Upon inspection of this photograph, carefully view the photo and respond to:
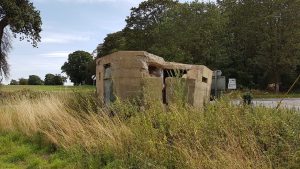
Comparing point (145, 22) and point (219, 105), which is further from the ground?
point (145, 22)

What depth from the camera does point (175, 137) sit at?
317 inches

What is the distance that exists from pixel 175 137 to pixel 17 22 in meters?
28.4

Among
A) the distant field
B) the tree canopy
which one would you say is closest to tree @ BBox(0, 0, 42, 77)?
the distant field

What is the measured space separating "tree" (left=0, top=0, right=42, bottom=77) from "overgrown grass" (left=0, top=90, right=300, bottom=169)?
78.7 feet

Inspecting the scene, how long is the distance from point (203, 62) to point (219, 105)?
40357 mm

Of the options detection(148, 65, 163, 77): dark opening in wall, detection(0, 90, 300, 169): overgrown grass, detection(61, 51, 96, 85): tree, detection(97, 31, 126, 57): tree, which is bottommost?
detection(0, 90, 300, 169): overgrown grass

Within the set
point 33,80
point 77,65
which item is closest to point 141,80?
point 33,80

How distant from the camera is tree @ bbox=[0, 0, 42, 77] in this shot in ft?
111

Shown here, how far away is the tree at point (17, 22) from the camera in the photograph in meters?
33.9

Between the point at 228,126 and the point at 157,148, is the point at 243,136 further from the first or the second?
the point at 157,148

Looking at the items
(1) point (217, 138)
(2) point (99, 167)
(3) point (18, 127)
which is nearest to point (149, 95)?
(2) point (99, 167)

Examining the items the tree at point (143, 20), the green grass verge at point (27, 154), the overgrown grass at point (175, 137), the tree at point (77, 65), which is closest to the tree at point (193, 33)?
the tree at point (143, 20)

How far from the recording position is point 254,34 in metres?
52.4

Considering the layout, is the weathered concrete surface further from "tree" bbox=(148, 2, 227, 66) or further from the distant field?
"tree" bbox=(148, 2, 227, 66)
